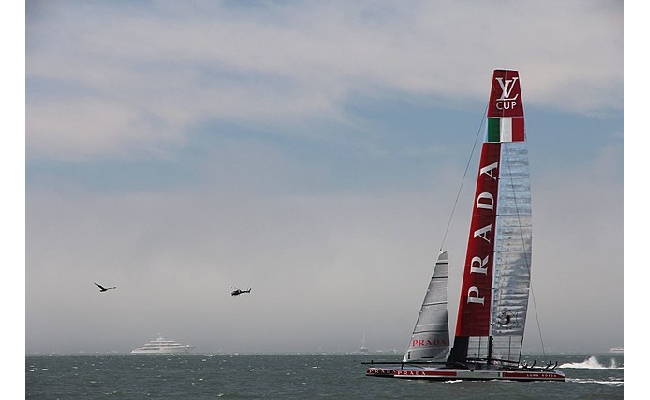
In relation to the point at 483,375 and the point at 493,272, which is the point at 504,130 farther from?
the point at 483,375

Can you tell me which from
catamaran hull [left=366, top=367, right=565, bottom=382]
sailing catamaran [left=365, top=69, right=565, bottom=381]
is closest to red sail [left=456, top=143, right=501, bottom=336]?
sailing catamaran [left=365, top=69, right=565, bottom=381]

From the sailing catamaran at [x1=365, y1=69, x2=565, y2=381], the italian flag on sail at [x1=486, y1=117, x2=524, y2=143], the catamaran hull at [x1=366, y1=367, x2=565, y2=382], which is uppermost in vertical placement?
the italian flag on sail at [x1=486, y1=117, x2=524, y2=143]

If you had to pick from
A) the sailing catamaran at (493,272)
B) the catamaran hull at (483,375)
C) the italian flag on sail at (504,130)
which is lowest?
the catamaran hull at (483,375)

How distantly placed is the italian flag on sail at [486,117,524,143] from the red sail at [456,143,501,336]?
0.38 metres

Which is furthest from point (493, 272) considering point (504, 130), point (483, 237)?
point (504, 130)

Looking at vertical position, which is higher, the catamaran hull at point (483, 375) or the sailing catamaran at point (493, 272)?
the sailing catamaran at point (493, 272)

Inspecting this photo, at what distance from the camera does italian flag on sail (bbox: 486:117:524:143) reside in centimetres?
4578

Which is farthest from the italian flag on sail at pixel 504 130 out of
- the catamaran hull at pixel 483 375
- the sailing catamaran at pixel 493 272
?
the catamaran hull at pixel 483 375

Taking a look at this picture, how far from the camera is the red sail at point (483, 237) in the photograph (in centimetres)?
4569

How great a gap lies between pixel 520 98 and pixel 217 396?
2082 centimetres

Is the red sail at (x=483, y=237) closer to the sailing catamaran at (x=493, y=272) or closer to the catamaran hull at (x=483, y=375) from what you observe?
the sailing catamaran at (x=493, y=272)

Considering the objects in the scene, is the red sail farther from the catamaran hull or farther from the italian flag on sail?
the catamaran hull
